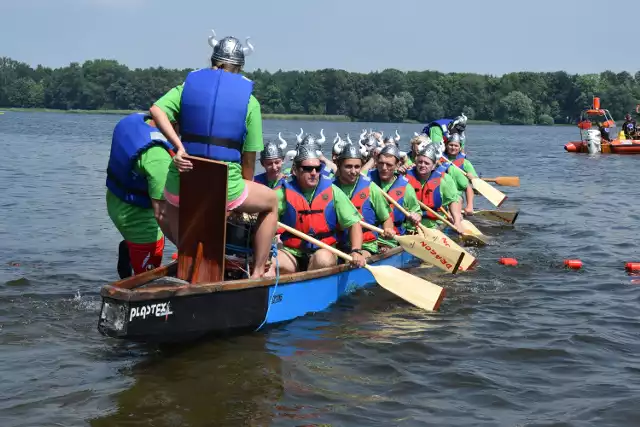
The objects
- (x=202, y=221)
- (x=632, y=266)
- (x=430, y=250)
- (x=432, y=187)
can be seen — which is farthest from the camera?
(x=432, y=187)

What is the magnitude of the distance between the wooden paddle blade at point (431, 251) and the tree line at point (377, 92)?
85.5 meters

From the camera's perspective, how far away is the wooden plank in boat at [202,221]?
5.94 m

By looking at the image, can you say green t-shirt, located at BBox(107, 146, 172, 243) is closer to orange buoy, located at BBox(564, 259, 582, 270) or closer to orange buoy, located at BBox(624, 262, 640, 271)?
orange buoy, located at BBox(564, 259, 582, 270)

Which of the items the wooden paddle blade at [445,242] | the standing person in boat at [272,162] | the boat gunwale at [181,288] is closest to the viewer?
the boat gunwale at [181,288]

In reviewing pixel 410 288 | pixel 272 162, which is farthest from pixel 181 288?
pixel 410 288

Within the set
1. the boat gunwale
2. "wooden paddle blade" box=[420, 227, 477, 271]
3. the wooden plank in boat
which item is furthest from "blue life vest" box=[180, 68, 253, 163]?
"wooden paddle blade" box=[420, 227, 477, 271]

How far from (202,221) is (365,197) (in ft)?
12.2

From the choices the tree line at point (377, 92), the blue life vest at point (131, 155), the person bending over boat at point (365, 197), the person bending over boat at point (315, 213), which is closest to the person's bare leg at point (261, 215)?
the blue life vest at point (131, 155)

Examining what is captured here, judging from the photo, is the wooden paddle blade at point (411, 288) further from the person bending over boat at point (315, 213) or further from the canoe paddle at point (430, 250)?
the canoe paddle at point (430, 250)

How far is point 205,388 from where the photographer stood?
6.11 metres

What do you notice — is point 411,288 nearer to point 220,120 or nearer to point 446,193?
point 220,120

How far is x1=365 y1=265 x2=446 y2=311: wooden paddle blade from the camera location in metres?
8.53

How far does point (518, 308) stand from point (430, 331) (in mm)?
1595

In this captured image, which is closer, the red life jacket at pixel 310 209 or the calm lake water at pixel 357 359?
the calm lake water at pixel 357 359
